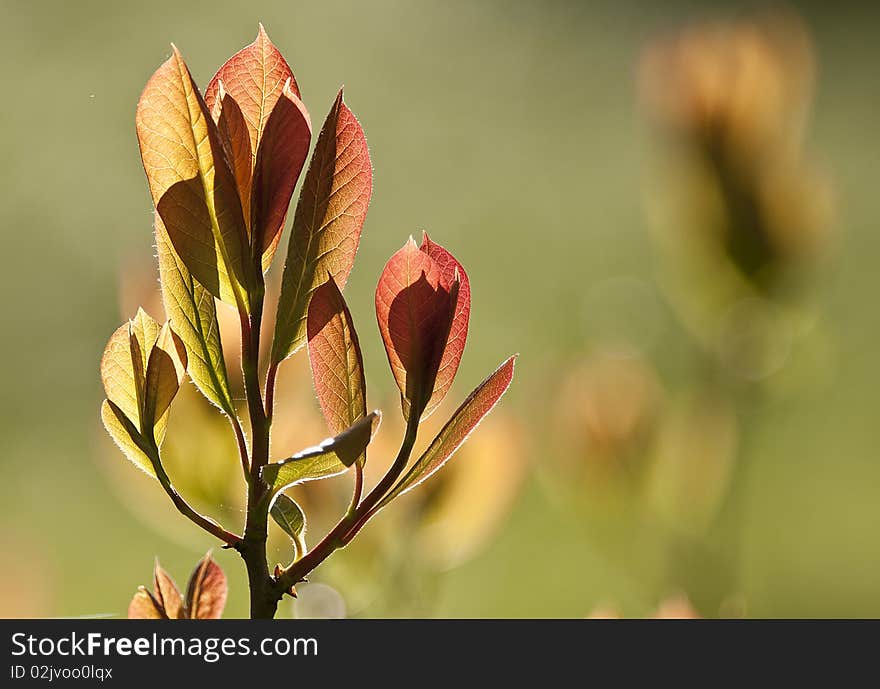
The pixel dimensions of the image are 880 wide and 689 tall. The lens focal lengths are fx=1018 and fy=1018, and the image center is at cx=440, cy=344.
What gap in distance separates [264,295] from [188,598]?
0.15 metres

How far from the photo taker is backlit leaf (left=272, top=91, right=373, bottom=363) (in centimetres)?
36

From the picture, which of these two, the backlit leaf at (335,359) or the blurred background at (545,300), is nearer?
the backlit leaf at (335,359)

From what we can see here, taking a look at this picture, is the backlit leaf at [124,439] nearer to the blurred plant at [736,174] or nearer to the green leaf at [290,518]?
the green leaf at [290,518]

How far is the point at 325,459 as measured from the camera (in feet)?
1.09

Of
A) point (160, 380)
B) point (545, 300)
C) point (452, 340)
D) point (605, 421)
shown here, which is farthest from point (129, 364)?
point (545, 300)

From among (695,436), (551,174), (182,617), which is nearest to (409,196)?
(551,174)

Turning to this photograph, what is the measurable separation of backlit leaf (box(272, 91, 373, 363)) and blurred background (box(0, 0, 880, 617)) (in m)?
0.11

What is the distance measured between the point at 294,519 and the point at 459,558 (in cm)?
31

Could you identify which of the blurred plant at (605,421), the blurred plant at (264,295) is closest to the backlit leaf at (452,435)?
the blurred plant at (264,295)

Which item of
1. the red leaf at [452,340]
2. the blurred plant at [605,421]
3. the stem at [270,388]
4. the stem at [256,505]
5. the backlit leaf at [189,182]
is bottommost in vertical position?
the stem at [256,505]

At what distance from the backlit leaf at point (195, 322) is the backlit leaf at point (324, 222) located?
25 millimetres

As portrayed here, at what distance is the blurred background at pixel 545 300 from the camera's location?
677 mm

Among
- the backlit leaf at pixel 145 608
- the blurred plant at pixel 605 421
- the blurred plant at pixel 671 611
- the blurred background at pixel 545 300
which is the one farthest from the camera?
the blurred plant at pixel 605 421
